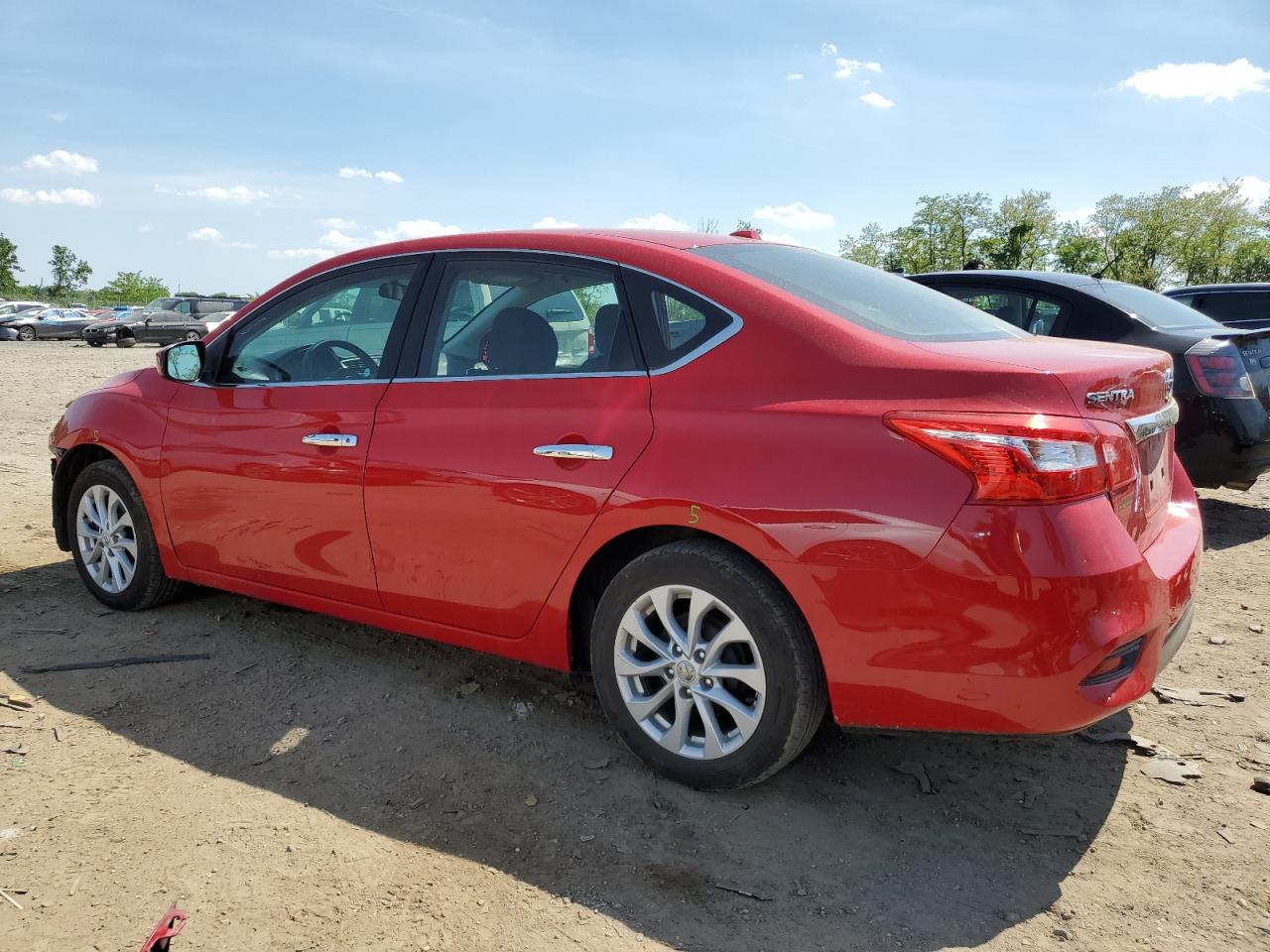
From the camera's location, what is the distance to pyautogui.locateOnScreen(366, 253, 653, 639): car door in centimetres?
296

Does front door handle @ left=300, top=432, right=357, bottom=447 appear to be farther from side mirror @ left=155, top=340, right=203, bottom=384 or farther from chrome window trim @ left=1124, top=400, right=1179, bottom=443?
chrome window trim @ left=1124, top=400, right=1179, bottom=443

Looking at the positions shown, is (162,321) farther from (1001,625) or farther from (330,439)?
(1001,625)

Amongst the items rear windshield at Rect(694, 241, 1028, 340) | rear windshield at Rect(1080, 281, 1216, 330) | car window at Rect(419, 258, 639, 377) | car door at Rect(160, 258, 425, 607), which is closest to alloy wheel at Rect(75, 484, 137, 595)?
car door at Rect(160, 258, 425, 607)

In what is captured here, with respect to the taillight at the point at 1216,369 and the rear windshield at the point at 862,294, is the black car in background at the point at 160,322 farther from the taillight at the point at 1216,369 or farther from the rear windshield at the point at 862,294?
the rear windshield at the point at 862,294

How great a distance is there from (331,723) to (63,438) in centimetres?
234

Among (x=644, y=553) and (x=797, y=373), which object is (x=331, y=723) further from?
(x=797, y=373)

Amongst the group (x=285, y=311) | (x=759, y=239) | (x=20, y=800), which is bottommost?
(x=20, y=800)

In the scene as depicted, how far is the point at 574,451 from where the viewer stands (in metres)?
2.96

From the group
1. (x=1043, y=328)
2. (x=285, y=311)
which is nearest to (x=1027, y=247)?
(x=1043, y=328)

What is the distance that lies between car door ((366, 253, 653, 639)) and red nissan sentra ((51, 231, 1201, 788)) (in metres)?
0.01

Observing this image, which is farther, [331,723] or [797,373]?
[331,723]

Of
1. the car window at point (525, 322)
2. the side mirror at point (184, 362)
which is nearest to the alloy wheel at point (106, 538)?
the side mirror at point (184, 362)

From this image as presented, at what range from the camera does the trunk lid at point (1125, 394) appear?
2.48 meters

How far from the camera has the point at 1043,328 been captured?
623 cm
